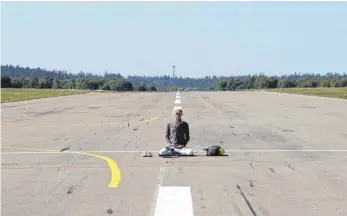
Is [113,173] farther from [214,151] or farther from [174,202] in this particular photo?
[214,151]

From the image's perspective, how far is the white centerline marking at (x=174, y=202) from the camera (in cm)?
681

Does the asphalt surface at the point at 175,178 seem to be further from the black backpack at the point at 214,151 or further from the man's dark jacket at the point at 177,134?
the man's dark jacket at the point at 177,134

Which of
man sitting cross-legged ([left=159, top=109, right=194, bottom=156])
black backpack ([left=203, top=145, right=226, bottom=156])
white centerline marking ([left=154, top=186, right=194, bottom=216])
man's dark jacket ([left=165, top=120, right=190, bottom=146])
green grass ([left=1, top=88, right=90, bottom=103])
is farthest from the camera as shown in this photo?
green grass ([left=1, top=88, right=90, bottom=103])

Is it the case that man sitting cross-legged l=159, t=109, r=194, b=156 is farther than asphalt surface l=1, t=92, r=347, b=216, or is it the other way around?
man sitting cross-legged l=159, t=109, r=194, b=156

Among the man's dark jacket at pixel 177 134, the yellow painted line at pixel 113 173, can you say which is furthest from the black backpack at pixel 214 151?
the yellow painted line at pixel 113 173

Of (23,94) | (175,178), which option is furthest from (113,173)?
(23,94)

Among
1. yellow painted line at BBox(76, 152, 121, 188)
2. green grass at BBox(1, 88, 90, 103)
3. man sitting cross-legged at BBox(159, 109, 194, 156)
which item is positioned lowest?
green grass at BBox(1, 88, 90, 103)

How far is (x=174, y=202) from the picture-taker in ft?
24.1

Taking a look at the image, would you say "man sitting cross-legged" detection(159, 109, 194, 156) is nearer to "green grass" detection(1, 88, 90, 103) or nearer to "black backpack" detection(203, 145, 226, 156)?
"black backpack" detection(203, 145, 226, 156)

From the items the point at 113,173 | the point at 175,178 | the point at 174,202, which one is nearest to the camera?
the point at 174,202

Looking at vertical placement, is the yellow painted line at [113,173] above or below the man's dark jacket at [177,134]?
below

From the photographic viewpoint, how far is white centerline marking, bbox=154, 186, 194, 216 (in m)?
6.81

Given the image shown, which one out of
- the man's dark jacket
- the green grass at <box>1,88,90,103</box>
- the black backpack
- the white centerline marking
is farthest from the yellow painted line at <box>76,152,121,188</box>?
the green grass at <box>1,88,90,103</box>

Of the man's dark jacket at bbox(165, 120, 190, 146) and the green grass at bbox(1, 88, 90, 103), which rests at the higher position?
the man's dark jacket at bbox(165, 120, 190, 146)
